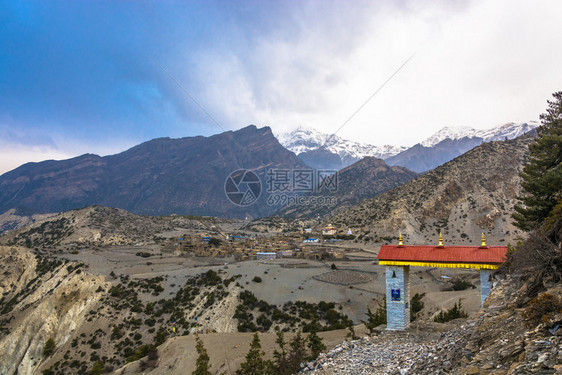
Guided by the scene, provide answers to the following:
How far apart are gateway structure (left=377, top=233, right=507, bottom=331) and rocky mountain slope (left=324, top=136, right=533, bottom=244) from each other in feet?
158

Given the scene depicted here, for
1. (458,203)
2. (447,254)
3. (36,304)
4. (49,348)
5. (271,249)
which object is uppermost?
(458,203)

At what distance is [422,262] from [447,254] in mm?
1089

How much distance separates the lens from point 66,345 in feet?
99.9

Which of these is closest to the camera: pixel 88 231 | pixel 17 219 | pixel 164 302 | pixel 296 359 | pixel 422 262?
pixel 422 262

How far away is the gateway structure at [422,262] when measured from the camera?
13.0 meters

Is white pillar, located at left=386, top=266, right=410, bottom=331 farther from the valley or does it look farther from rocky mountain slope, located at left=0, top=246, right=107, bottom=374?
rocky mountain slope, located at left=0, top=246, right=107, bottom=374

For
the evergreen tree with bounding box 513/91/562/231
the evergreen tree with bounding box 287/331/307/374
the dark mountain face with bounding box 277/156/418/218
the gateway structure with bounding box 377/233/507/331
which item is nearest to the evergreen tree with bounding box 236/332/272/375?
the evergreen tree with bounding box 287/331/307/374

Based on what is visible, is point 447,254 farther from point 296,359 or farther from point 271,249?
point 271,249

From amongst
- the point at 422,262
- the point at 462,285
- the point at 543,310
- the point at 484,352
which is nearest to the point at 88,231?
the point at 462,285

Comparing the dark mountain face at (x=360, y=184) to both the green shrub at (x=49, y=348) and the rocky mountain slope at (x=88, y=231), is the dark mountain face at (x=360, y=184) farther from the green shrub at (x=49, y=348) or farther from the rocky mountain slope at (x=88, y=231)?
the green shrub at (x=49, y=348)

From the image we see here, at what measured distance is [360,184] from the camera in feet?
434

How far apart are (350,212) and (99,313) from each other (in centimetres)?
6484

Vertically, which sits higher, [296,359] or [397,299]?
[397,299]

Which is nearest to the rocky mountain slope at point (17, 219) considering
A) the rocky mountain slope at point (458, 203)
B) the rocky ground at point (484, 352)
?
the rocky mountain slope at point (458, 203)
